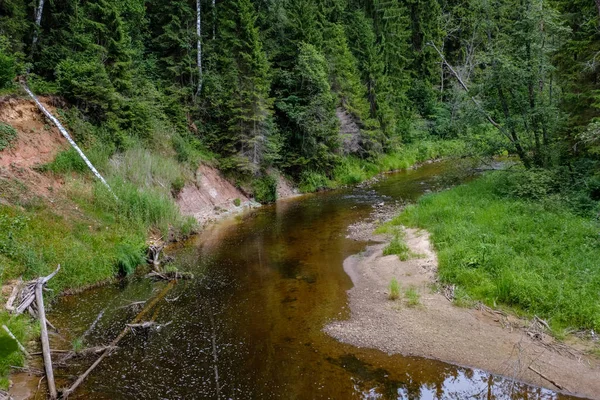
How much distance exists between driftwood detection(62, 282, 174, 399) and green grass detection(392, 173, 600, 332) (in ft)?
24.9

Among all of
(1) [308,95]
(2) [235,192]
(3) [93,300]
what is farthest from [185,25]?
(3) [93,300]

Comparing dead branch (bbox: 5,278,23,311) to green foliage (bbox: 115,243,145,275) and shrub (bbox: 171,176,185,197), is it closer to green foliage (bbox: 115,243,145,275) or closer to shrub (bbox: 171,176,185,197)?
green foliage (bbox: 115,243,145,275)

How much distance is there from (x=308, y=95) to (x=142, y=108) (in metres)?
12.0

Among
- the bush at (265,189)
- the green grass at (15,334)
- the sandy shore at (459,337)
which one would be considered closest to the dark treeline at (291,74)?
the bush at (265,189)

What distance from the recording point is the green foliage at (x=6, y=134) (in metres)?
14.2

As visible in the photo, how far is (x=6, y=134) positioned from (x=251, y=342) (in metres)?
12.4

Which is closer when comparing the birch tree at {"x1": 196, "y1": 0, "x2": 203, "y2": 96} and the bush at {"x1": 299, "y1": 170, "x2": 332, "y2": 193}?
the birch tree at {"x1": 196, "y1": 0, "x2": 203, "y2": 96}

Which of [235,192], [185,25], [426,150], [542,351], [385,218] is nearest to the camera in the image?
[542,351]

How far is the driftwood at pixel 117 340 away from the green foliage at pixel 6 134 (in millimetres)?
→ 8190

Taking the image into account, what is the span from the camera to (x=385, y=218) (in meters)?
18.3

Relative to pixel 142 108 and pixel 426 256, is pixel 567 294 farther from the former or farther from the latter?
pixel 142 108

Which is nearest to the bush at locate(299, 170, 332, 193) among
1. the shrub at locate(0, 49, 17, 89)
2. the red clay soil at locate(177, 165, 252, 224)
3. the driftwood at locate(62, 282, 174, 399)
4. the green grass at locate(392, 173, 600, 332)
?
the red clay soil at locate(177, 165, 252, 224)

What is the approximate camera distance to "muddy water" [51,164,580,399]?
22.6 ft

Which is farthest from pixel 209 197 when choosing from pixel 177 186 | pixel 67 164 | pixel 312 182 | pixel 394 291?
pixel 394 291
